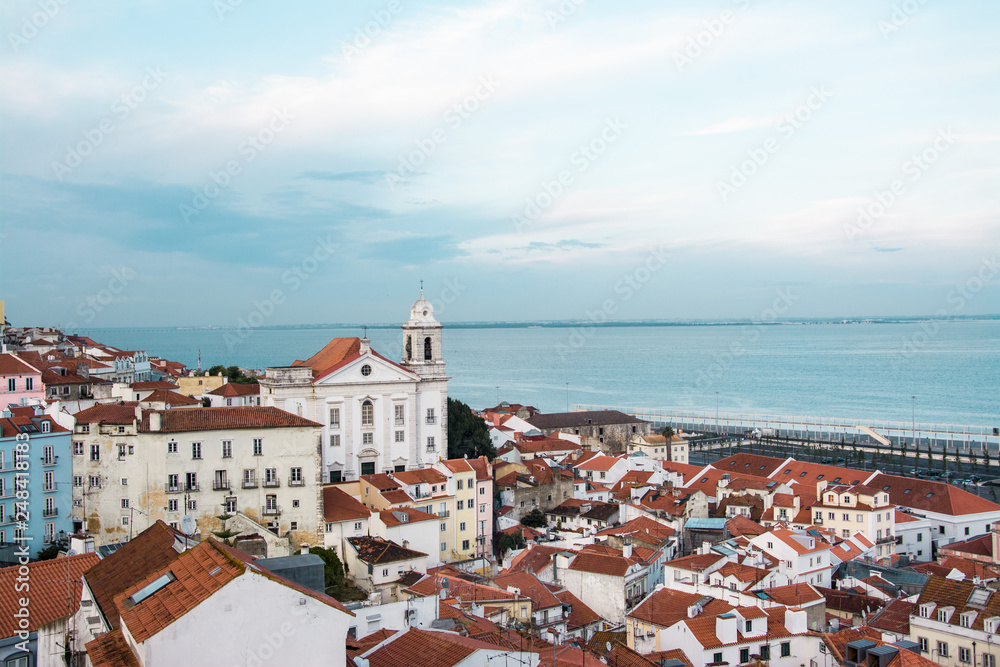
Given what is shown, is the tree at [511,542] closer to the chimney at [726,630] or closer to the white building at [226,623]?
the chimney at [726,630]

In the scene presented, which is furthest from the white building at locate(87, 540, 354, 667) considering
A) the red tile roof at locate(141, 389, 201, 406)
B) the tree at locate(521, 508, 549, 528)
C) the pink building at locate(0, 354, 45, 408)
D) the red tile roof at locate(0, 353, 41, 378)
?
the red tile roof at locate(0, 353, 41, 378)

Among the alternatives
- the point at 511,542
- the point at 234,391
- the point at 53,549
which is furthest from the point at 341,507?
the point at 234,391

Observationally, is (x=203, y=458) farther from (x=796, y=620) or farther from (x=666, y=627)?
(x=796, y=620)

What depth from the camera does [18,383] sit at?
124 feet

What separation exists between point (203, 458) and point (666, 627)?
1718 cm

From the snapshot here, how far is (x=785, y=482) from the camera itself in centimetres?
4425

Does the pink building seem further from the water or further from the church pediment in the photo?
the water

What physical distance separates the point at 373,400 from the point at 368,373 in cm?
134

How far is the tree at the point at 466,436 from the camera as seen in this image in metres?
47.7

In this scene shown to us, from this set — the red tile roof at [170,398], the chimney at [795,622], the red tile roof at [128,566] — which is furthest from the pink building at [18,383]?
the chimney at [795,622]

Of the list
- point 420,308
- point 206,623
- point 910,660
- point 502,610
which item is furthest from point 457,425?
point 206,623

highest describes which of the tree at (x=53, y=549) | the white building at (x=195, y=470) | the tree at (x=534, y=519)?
the white building at (x=195, y=470)

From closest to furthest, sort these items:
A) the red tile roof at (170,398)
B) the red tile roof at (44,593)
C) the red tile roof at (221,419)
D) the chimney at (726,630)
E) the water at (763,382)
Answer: the red tile roof at (44,593) → the chimney at (726,630) → the red tile roof at (221,419) → the red tile roof at (170,398) → the water at (763,382)

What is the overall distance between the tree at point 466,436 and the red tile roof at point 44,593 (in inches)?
1346
